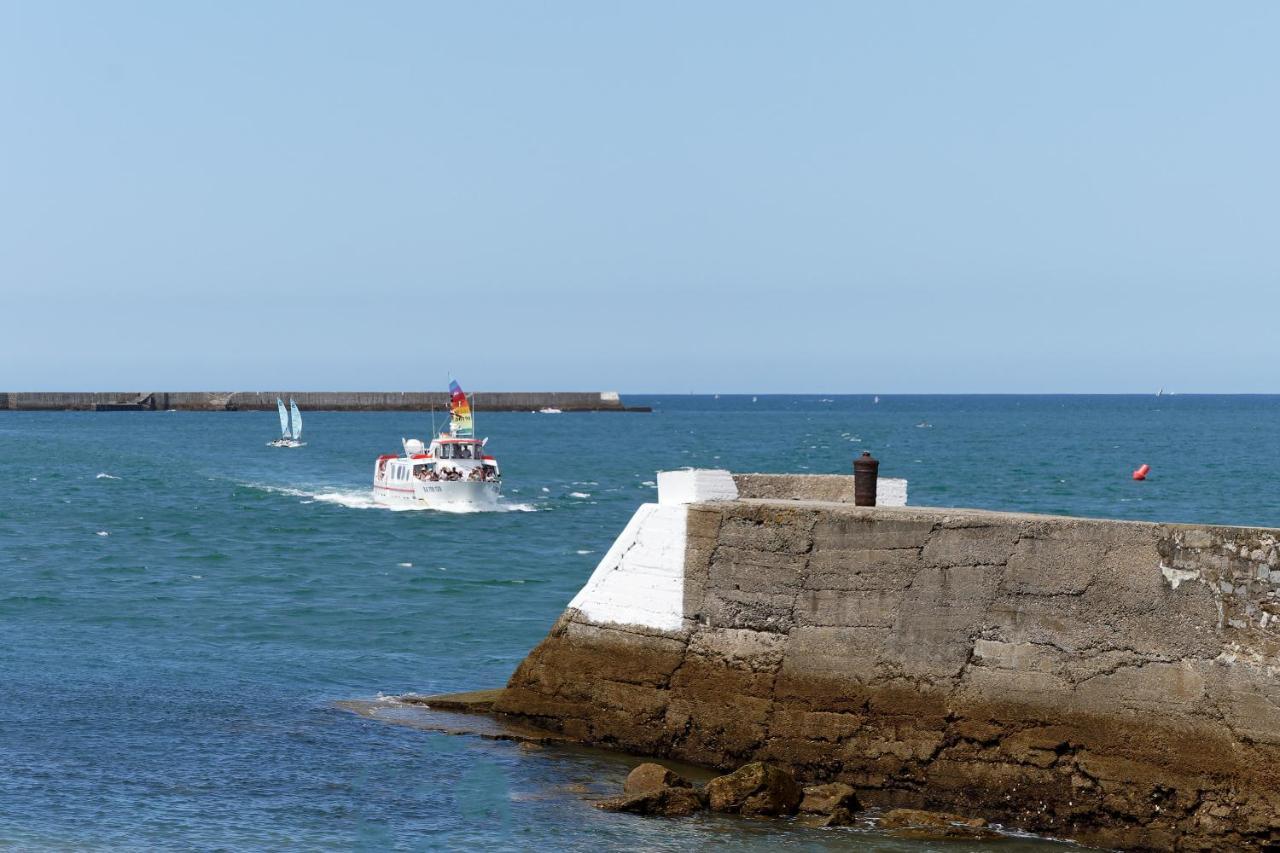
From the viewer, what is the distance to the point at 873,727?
15.0 m

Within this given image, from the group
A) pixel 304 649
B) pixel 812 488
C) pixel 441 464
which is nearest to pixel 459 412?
pixel 441 464

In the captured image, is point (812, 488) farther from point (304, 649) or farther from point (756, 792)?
point (304, 649)

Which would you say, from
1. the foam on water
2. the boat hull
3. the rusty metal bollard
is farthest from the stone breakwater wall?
the foam on water

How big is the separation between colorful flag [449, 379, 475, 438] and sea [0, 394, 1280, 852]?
12.8 feet

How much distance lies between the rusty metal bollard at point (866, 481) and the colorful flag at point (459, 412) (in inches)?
1609

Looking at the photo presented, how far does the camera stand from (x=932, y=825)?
46.0 feet

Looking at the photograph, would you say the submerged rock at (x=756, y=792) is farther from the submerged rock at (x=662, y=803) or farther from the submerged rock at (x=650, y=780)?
the submerged rock at (x=650, y=780)

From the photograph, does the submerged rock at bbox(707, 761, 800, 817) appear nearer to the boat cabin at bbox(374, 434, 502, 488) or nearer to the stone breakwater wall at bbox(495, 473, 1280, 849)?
the stone breakwater wall at bbox(495, 473, 1280, 849)

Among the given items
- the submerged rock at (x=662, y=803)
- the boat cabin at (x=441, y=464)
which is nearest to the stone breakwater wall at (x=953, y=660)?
the submerged rock at (x=662, y=803)

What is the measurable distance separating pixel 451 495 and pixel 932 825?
42.0m

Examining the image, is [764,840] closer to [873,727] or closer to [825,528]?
[873,727]

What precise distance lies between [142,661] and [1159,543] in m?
14.7

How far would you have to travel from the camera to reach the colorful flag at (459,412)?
57.5m

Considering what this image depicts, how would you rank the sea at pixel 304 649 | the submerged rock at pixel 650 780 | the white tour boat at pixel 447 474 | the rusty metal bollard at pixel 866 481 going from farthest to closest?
the white tour boat at pixel 447 474, the rusty metal bollard at pixel 866 481, the submerged rock at pixel 650 780, the sea at pixel 304 649
